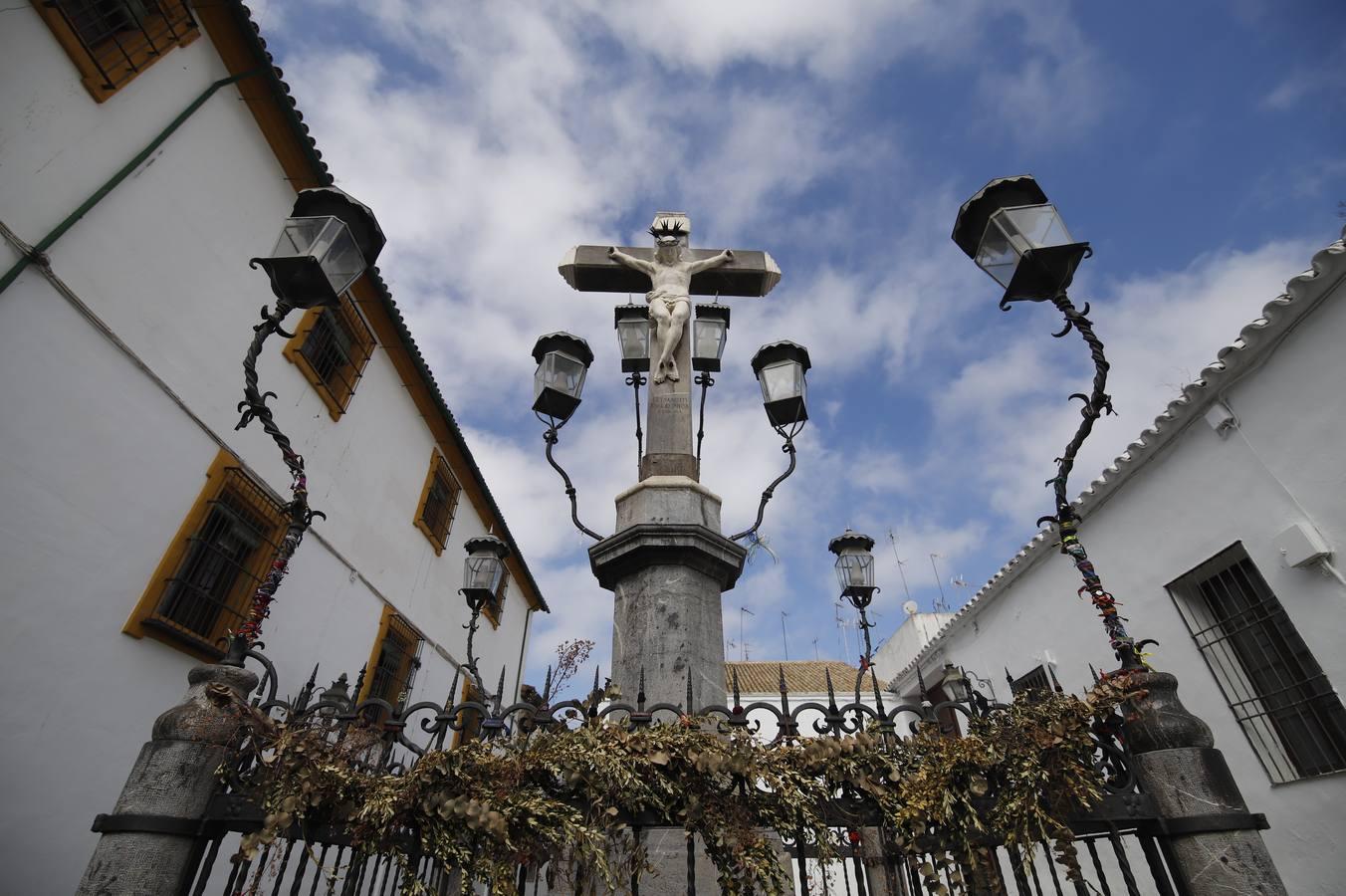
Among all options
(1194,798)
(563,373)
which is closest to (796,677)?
(563,373)

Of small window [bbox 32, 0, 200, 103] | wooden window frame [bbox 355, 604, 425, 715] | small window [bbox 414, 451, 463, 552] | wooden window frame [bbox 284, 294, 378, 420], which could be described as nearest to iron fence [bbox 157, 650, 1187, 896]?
small window [bbox 32, 0, 200, 103]

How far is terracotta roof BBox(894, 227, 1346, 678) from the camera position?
5438 millimetres

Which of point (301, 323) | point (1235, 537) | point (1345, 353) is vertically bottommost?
point (1235, 537)

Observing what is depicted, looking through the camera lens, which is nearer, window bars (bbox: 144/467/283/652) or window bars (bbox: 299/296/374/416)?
window bars (bbox: 144/467/283/652)

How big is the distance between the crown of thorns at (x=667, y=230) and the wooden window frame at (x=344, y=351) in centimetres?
429

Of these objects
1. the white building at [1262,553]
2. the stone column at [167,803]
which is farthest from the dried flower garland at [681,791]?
the white building at [1262,553]

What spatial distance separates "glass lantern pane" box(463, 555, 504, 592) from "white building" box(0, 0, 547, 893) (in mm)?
2105

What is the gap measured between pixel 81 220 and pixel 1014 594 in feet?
41.0

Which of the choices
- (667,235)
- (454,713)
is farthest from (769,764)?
(667,235)

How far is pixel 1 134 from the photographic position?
179 inches

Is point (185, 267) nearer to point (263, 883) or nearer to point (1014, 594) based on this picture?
point (263, 883)

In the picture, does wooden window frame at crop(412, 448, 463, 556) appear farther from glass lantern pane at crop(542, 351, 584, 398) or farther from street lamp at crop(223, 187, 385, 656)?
street lamp at crop(223, 187, 385, 656)

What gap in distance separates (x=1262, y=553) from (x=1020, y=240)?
544 cm

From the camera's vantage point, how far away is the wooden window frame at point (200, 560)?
5.57m
